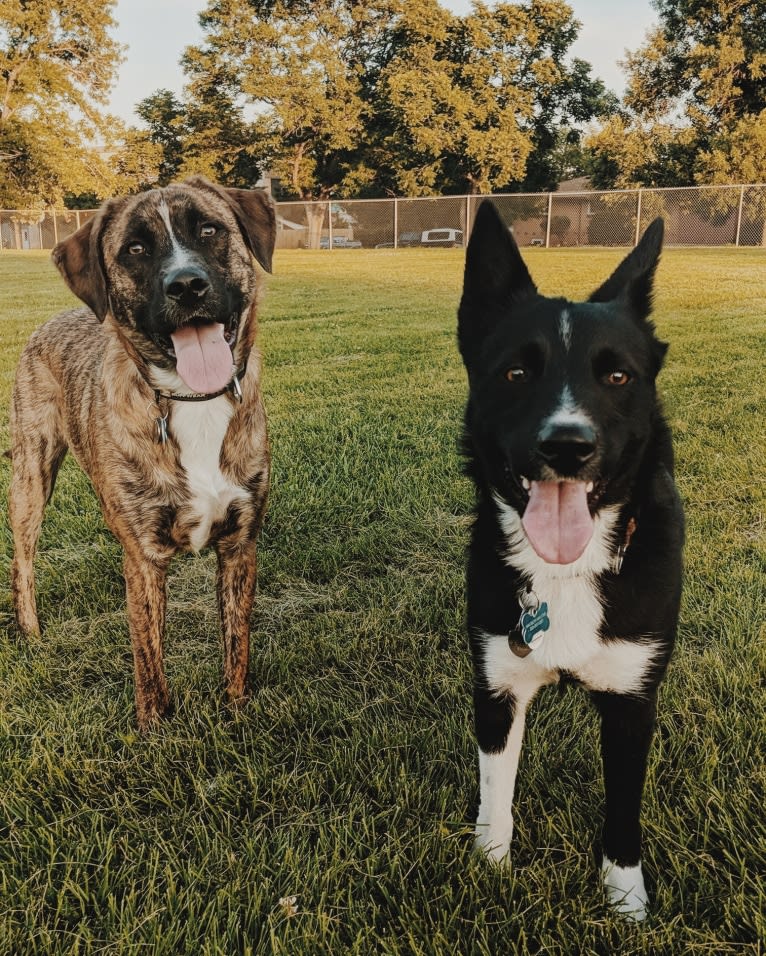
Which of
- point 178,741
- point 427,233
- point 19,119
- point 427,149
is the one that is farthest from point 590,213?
point 178,741

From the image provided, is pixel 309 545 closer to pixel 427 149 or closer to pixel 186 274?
pixel 186 274

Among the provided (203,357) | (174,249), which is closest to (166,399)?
(203,357)

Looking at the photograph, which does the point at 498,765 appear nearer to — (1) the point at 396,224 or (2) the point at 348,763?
(2) the point at 348,763

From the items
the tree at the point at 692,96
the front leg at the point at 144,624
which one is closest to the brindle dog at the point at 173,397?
the front leg at the point at 144,624

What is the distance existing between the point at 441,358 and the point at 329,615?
5.24 meters

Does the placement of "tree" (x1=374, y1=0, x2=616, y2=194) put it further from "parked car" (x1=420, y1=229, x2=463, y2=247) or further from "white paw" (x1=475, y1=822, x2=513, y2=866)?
"white paw" (x1=475, y1=822, x2=513, y2=866)

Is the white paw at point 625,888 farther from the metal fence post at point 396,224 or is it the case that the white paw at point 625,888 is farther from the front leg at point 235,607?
the metal fence post at point 396,224

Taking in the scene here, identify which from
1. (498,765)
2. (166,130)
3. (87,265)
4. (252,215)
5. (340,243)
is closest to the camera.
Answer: (498,765)

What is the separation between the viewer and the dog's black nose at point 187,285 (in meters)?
2.42

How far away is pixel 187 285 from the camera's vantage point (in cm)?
242

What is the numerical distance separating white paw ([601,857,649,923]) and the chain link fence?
2695cm

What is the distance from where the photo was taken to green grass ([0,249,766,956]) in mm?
1794

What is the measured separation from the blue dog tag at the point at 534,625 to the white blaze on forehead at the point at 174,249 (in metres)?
1.67

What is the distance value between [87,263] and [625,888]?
8.99ft
